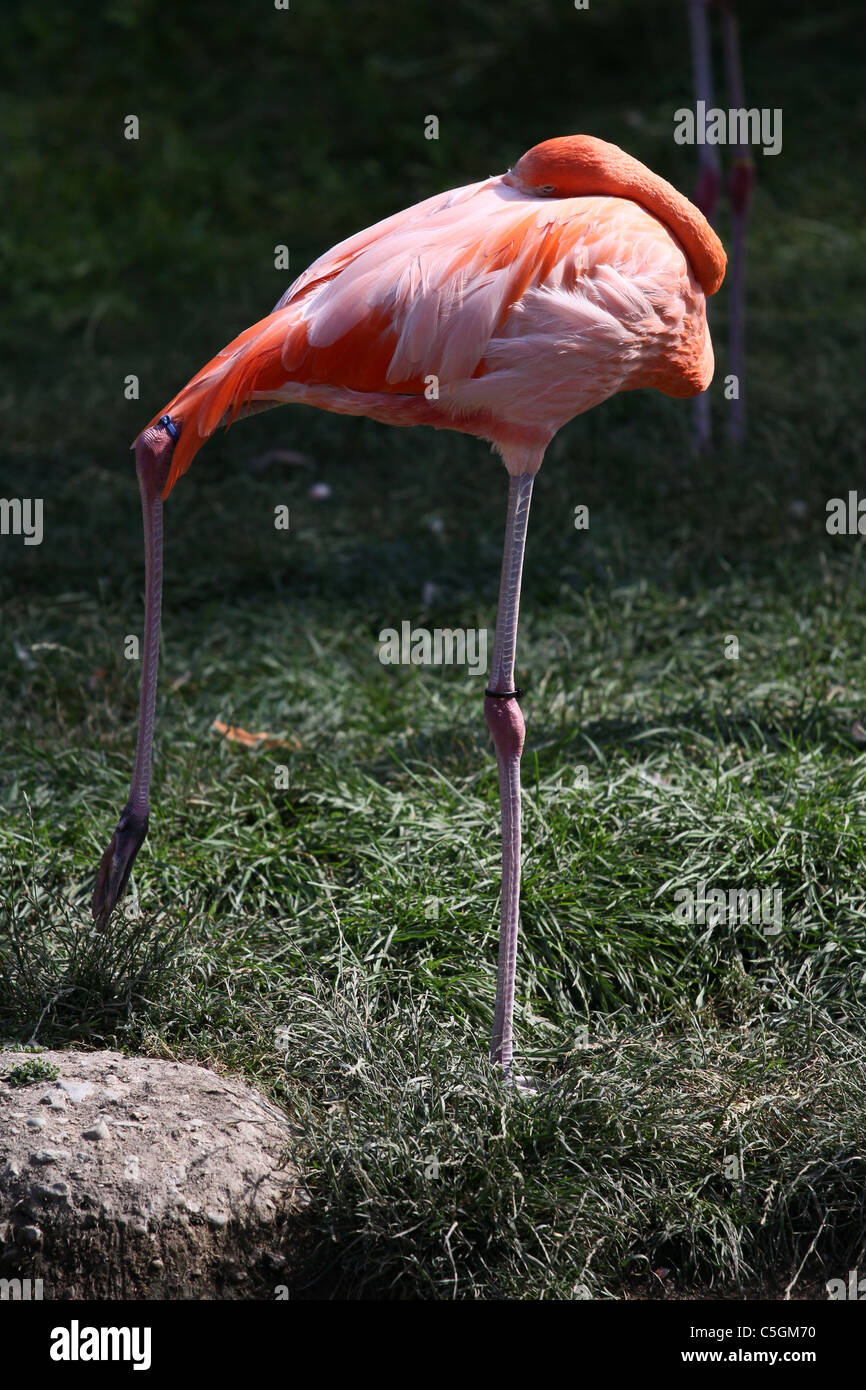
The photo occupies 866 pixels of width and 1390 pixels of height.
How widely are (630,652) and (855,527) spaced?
1.10m

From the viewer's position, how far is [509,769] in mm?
2643

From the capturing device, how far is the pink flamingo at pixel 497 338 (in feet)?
8.09

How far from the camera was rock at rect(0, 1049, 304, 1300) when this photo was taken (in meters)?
2.29

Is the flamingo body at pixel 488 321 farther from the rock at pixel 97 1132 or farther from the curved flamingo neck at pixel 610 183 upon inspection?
the rock at pixel 97 1132

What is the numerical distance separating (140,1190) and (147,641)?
967 mm

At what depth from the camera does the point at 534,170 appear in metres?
2.65

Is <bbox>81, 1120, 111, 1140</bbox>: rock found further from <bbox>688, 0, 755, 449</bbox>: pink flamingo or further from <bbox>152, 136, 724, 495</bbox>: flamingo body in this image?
<bbox>688, 0, 755, 449</bbox>: pink flamingo

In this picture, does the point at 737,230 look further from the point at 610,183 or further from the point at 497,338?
the point at 497,338

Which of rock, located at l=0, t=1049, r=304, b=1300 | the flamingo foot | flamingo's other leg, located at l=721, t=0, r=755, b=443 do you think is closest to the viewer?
rock, located at l=0, t=1049, r=304, b=1300

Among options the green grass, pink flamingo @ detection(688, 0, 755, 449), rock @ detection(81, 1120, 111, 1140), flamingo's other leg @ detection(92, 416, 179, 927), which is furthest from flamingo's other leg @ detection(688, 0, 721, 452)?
rock @ detection(81, 1120, 111, 1140)

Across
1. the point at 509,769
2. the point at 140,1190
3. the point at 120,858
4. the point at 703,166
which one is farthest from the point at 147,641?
the point at 703,166

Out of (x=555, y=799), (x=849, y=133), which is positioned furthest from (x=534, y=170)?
(x=849, y=133)

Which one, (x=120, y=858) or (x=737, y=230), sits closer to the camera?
(x=120, y=858)

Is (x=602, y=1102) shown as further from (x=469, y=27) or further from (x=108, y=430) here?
(x=469, y=27)
